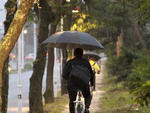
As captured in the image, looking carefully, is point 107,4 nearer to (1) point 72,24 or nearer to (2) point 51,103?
(1) point 72,24

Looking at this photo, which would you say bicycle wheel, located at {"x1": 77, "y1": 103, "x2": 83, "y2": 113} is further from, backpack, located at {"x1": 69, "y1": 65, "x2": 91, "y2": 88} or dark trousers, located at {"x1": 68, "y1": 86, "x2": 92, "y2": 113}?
backpack, located at {"x1": 69, "y1": 65, "x2": 91, "y2": 88}

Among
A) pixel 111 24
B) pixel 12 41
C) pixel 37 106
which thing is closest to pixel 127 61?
pixel 111 24

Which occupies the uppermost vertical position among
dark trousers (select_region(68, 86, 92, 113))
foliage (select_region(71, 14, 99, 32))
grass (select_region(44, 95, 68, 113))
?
foliage (select_region(71, 14, 99, 32))

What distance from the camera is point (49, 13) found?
17672 millimetres

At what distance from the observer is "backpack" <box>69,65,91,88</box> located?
9523 mm

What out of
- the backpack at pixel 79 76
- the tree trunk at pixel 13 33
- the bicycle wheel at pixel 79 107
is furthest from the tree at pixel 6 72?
the backpack at pixel 79 76

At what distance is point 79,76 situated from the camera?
9.51m

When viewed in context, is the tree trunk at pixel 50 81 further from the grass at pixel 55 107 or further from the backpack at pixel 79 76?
the backpack at pixel 79 76

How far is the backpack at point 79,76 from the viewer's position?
375 inches

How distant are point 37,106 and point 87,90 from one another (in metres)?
7.30

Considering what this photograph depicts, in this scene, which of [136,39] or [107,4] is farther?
[136,39]

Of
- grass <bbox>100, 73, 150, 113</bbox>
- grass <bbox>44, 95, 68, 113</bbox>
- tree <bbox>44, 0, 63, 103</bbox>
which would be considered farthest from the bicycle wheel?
tree <bbox>44, 0, 63, 103</bbox>

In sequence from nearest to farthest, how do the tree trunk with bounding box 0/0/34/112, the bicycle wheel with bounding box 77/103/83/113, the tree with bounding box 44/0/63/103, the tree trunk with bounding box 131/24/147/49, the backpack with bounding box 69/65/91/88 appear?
the backpack with bounding box 69/65/91/88
the tree trunk with bounding box 0/0/34/112
the bicycle wheel with bounding box 77/103/83/113
the tree with bounding box 44/0/63/103
the tree trunk with bounding box 131/24/147/49

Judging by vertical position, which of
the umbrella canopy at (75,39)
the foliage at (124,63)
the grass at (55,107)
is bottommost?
the grass at (55,107)
